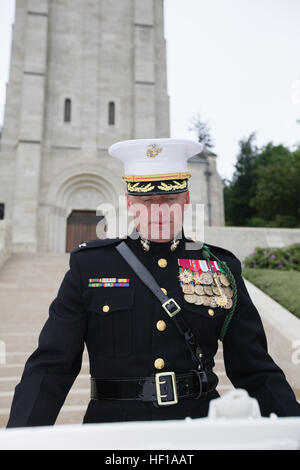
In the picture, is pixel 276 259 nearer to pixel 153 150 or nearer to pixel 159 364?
pixel 153 150

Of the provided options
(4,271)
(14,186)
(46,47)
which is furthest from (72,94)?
(4,271)

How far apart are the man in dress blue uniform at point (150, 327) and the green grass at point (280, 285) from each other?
4463 millimetres

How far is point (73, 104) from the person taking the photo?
16953 millimetres

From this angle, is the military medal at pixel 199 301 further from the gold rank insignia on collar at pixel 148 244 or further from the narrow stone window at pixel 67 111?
the narrow stone window at pixel 67 111

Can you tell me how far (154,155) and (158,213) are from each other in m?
0.35

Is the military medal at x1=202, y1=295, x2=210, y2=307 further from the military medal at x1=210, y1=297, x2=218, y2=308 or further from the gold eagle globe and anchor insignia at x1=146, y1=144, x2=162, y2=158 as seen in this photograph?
the gold eagle globe and anchor insignia at x1=146, y1=144, x2=162, y2=158

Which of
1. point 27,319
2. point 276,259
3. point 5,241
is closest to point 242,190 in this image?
point 276,259

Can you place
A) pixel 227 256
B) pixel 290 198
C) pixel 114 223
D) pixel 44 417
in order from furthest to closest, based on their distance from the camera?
pixel 290 198 < pixel 114 223 < pixel 227 256 < pixel 44 417

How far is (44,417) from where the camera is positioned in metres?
1.46

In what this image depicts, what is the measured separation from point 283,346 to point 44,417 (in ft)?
13.9

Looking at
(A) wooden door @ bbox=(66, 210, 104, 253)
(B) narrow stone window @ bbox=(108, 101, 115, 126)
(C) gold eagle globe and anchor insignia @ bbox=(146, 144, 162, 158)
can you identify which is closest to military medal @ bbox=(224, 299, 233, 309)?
(C) gold eagle globe and anchor insignia @ bbox=(146, 144, 162, 158)

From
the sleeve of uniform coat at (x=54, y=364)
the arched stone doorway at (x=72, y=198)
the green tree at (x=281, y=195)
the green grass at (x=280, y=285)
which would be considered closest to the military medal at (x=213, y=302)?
the sleeve of uniform coat at (x=54, y=364)

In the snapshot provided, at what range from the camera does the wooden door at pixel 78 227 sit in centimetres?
1705
